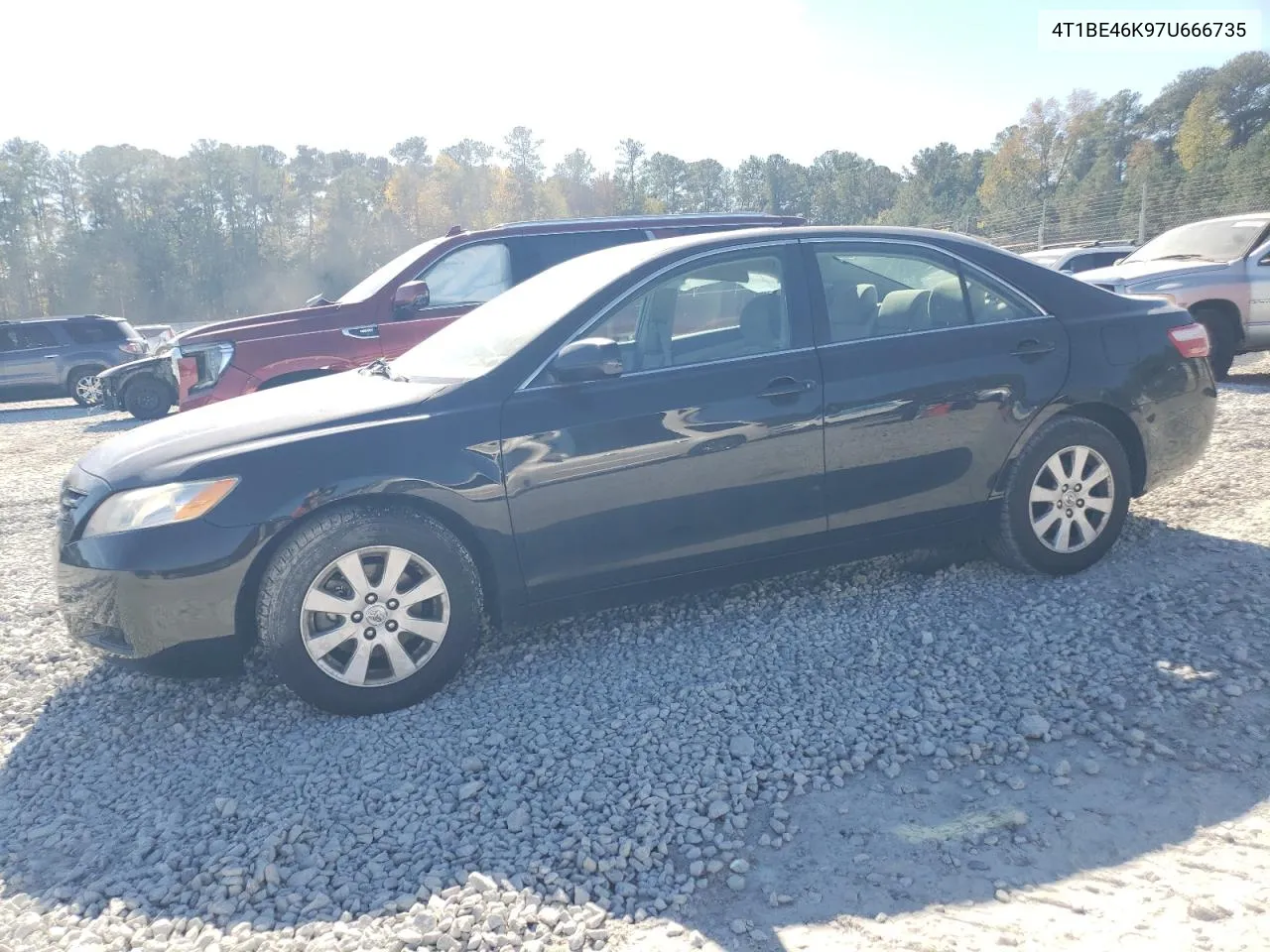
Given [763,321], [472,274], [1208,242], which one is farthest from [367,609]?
[1208,242]

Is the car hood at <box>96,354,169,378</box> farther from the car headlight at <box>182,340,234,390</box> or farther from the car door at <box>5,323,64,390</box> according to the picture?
the car headlight at <box>182,340,234,390</box>

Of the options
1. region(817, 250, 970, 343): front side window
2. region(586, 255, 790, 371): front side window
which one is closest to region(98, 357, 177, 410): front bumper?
region(586, 255, 790, 371): front side window

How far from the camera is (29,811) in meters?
3.12

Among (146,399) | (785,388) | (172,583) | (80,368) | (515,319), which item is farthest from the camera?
(80,368)

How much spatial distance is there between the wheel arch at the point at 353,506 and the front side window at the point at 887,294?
1786 millimetres

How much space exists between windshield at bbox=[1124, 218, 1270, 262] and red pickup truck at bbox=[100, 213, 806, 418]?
17.4ft

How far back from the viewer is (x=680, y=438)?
3854mm

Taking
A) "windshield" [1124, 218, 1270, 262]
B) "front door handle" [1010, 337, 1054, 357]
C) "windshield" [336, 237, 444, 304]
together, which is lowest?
"front door handle" [1010, 337, 1054, 357]

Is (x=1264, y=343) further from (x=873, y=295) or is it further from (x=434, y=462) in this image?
→ (x=434, y=462)

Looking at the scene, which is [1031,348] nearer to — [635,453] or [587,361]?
[635,453]

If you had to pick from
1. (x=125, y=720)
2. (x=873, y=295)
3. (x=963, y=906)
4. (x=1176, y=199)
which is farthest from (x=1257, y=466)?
(x=1176, y=199)

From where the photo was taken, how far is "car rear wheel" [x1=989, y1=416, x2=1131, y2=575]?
14.4 ft

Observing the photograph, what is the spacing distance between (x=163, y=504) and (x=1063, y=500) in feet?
12.6

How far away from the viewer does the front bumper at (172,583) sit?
133 inches
